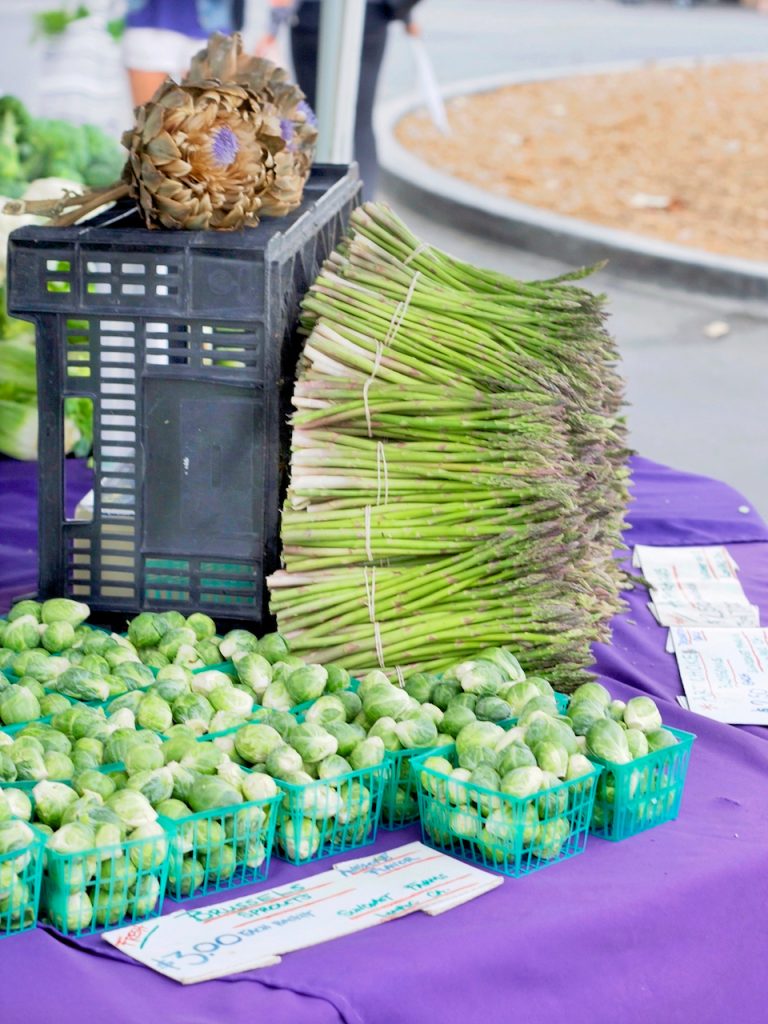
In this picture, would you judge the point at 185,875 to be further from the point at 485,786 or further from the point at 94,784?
the point at 485,786

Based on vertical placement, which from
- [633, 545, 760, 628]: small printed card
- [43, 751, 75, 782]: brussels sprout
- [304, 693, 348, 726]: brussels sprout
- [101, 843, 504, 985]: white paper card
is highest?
[304, 693, 348, 726]: brussels sprout

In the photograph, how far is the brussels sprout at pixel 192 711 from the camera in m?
2.04

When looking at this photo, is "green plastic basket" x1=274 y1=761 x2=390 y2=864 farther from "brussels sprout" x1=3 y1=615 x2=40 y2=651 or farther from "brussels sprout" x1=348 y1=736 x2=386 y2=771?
"brussels sprout" x1=3 y1=615 x2=40 y2=651

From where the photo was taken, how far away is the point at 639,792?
1934 millimetres

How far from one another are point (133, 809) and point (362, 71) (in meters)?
5.97

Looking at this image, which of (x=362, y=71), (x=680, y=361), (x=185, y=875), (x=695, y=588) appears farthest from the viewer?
(x=680, y=361)

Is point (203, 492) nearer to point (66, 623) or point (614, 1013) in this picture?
point (66, 623)

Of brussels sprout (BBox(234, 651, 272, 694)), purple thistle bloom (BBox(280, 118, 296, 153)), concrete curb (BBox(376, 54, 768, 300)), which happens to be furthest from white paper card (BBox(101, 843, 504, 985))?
concrete curb (BBox(376, 54, 768, 300))

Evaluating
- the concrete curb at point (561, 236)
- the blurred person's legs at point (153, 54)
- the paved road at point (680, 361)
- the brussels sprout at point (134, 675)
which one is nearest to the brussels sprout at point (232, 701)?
the brussels sprout at point (134, 675)

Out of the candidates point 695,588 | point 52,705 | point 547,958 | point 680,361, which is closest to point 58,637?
point 52,705

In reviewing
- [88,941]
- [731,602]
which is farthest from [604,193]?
[88,941]

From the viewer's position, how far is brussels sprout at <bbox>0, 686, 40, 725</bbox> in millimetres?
2031

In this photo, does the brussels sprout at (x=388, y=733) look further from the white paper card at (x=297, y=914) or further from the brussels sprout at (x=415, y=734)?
the white paper card at (x=297, y=914)

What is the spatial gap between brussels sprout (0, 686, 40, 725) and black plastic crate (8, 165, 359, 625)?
0.57 metres
